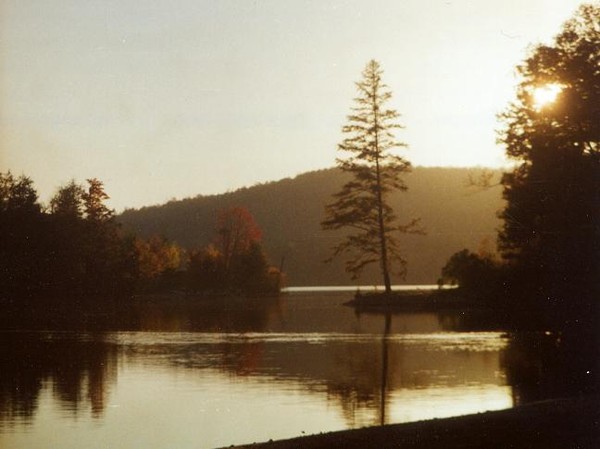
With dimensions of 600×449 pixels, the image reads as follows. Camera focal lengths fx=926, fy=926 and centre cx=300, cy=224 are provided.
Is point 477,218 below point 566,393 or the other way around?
the other way around

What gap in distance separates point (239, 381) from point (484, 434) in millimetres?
10542

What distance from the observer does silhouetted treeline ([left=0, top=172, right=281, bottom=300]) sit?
70812mm

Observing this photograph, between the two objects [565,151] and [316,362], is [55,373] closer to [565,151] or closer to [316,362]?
[316,362]

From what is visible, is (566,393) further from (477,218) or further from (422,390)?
(477,218)

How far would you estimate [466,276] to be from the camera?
5884 cm

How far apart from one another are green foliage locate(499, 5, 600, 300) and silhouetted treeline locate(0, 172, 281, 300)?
45.1 m

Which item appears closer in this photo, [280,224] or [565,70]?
[565,70]

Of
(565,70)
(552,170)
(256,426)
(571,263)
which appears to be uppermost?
(565,70)

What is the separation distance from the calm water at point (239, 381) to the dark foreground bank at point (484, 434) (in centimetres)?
262

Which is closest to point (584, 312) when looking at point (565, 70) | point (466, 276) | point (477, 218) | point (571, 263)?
point (571, 263)

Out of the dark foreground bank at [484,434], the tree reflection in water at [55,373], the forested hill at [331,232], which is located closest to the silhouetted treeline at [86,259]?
the tree reflection in water at [55,373]

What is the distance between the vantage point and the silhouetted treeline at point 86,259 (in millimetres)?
Result: 70812

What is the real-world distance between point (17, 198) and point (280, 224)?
384 feet

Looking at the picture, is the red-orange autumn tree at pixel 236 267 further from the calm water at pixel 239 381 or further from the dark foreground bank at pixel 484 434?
the dark foreground bank at pixel 484 434
